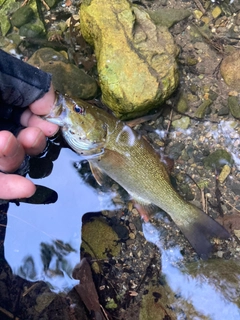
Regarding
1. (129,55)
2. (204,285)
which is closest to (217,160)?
(204,285)

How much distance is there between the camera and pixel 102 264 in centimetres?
371

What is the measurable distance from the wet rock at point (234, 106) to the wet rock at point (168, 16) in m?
1.18

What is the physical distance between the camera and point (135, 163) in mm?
3391

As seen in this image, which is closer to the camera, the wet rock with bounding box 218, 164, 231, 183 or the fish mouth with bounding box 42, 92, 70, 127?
the fish mouth with bounding box 42, 92, 70, 127

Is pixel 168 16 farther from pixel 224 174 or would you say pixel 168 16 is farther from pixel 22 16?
pixel 224 174

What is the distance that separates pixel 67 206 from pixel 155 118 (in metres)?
1.40

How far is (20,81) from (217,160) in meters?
2.29

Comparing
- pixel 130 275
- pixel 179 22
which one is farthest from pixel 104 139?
pixel 179 22

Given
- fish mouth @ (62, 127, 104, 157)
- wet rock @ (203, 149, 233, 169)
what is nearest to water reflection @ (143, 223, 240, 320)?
wet rock @ (203, 149, 233, 169)

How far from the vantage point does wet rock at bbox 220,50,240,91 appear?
4164mm

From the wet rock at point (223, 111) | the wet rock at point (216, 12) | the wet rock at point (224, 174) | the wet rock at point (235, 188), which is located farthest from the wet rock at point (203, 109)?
the wet rock at point (216, 12)

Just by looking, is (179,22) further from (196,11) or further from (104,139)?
(104,139)

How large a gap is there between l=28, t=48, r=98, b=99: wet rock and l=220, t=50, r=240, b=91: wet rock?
5.12ft

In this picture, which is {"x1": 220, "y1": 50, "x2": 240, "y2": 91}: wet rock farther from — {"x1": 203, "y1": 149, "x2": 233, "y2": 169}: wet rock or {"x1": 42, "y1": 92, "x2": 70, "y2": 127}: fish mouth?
{"x1": 42, "y1": 92, "x2": 70, "y2": 127}: fish mouth
